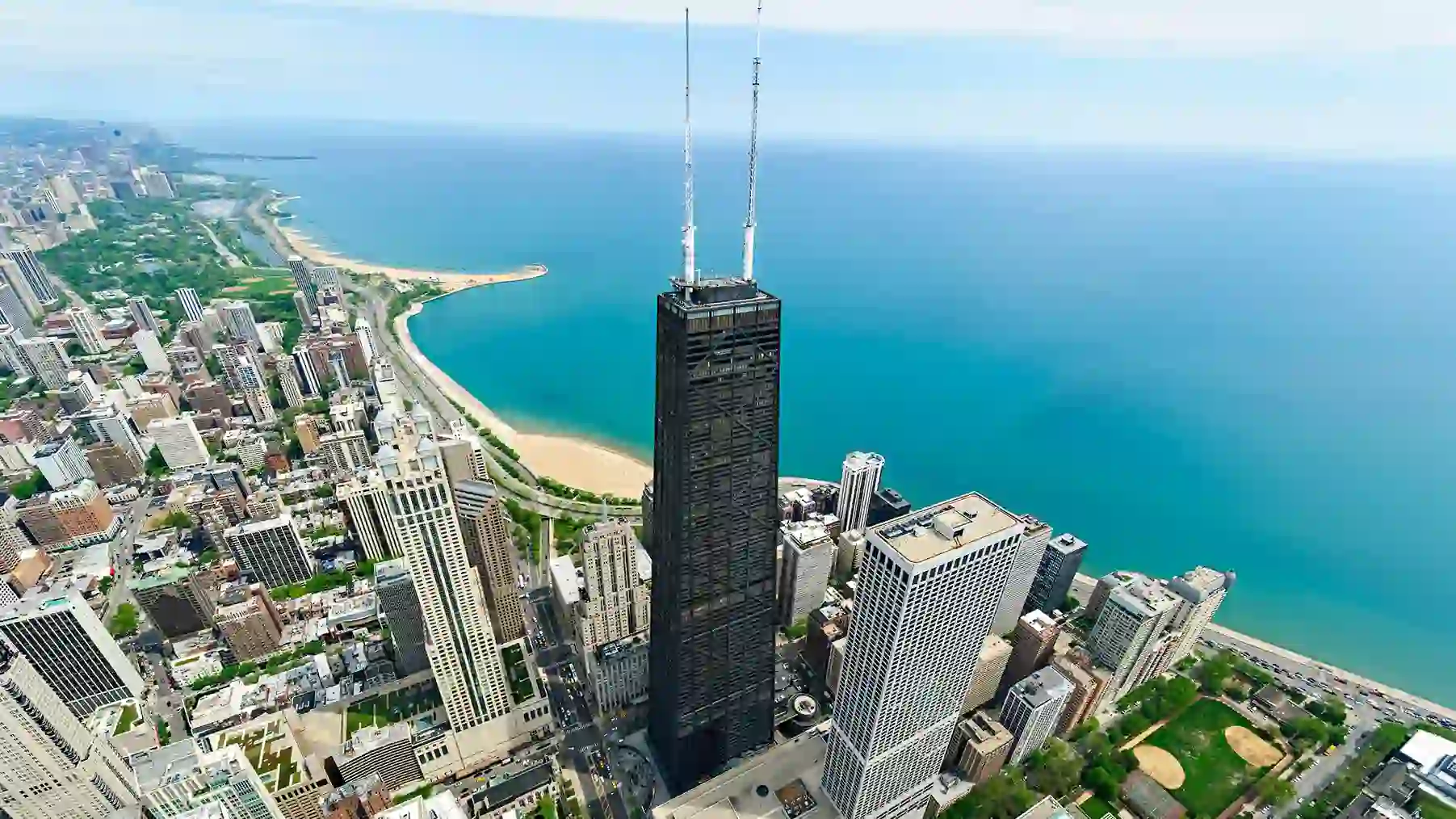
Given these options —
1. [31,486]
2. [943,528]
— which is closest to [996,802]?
[943,528]

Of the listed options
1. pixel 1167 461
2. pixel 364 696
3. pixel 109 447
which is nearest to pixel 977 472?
pixel 1167 461

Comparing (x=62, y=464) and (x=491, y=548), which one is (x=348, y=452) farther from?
(x=491, y=548)

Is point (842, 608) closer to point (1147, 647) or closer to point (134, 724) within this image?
point (1147, 647)

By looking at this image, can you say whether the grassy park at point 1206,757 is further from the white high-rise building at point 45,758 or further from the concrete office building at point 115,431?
the concrete office building at point 115,431

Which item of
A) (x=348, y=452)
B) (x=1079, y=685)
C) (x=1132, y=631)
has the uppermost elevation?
(x=1132, y=631)

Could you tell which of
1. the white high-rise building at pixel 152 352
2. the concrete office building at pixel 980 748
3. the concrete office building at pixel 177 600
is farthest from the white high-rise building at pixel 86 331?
the concrete office building at pixel 980 748

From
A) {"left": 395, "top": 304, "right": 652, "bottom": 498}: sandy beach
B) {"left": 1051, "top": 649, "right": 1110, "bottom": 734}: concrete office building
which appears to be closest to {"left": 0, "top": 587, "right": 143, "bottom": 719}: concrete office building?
{"left": 395, "top": 304, "right": 652, "bottom": 498}: sandy beach
